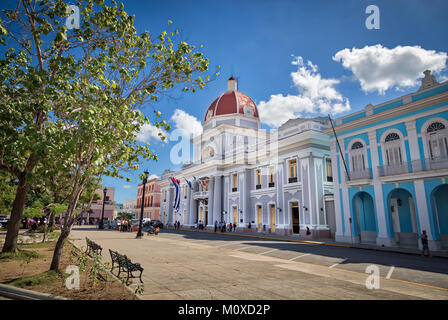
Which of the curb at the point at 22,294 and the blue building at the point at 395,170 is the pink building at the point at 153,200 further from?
the curb at the point at 22,294

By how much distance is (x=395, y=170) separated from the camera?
17156 millimetres

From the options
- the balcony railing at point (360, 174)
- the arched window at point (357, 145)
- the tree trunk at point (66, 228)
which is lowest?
the tree trunk at point (66, 228)

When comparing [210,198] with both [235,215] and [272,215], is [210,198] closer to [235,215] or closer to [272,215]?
[235,215]

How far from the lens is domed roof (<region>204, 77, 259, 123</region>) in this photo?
41047 mm

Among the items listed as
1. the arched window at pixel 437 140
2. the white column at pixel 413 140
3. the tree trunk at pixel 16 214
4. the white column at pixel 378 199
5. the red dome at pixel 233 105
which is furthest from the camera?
the red dome at pixel 233 105

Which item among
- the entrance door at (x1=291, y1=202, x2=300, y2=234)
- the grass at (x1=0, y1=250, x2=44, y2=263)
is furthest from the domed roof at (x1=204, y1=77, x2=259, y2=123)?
the grass at (x1=0, y1=250, x2=44, y2=263)

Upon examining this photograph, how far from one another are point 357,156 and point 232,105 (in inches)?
964

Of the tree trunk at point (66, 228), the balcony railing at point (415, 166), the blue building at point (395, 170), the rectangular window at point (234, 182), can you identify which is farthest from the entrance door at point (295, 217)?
the tree trunk at point (66, 228)

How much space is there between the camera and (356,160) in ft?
65.0

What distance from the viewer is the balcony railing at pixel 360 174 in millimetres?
18562

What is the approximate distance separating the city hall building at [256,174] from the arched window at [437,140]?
9.67m

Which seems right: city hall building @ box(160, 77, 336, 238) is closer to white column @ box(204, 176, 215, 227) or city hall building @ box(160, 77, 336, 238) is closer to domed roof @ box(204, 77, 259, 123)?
domed roof @ box(204, 77, 259, 123)

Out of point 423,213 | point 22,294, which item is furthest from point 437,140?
point 22,294

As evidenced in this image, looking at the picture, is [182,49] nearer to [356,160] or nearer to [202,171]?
[356,160]
